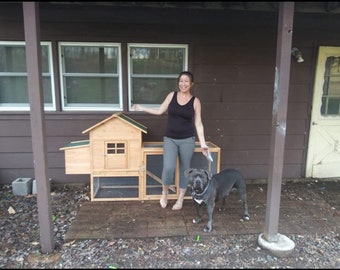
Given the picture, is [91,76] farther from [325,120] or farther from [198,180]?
[325,120]

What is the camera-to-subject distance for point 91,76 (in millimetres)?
3994

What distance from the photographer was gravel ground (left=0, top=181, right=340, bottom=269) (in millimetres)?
2436

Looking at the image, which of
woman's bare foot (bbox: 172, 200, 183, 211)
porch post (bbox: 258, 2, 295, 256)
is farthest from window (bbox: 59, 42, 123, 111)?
porch post (bbox: 258, 2, 295, 256)

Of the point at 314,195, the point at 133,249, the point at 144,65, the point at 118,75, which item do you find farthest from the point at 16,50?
the point at 314,195

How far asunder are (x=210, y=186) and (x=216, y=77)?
176 cm

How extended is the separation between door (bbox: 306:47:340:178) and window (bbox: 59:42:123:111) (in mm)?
2839

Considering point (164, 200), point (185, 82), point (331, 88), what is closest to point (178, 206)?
point (164, 200)

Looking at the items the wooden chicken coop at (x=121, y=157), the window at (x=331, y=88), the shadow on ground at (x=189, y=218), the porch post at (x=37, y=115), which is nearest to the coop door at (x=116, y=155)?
the wooden chicken coop at (x=121, y=157)

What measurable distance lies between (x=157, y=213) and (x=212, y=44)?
7.67 feet

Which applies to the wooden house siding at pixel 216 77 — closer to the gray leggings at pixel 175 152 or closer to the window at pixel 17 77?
the window at pixel 17 77

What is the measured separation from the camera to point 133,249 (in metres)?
2.64

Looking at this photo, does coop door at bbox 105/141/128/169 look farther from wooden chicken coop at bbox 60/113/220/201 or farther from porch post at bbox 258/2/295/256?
porch post at bbox 258/2/295/256

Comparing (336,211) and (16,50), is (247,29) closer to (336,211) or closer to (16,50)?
(336,211)

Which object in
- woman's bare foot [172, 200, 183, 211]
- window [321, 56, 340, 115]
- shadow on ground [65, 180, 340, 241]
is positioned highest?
window [321, 56, 340, 115]
